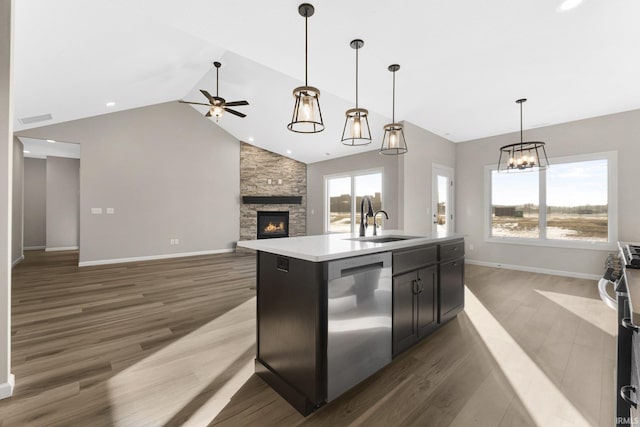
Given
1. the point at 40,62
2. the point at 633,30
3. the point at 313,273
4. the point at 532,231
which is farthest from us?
the point at 532,231

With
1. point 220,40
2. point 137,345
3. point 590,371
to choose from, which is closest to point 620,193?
point 590,371

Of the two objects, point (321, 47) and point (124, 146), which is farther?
point (124, 146)

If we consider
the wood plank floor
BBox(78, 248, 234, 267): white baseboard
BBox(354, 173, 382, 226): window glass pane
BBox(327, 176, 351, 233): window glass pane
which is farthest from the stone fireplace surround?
the wood plank floor

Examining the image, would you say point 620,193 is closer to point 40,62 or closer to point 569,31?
point 569,31

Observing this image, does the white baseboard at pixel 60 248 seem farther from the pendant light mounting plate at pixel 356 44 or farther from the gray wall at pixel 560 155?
the gray wall at pixel 560 155

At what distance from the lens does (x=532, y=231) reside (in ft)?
17.3

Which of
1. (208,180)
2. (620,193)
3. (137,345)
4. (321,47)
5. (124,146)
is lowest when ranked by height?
(137,345)

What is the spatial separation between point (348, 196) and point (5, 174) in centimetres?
620

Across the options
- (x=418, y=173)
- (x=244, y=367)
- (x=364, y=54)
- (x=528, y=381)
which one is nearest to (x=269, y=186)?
(x=418, y=173)

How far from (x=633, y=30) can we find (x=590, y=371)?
9.97ft

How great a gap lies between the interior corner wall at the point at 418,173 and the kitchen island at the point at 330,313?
285 cm

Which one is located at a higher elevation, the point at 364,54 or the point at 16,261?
the point at 364,54

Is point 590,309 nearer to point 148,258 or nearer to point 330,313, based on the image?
point 330,313

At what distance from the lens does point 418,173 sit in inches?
205
